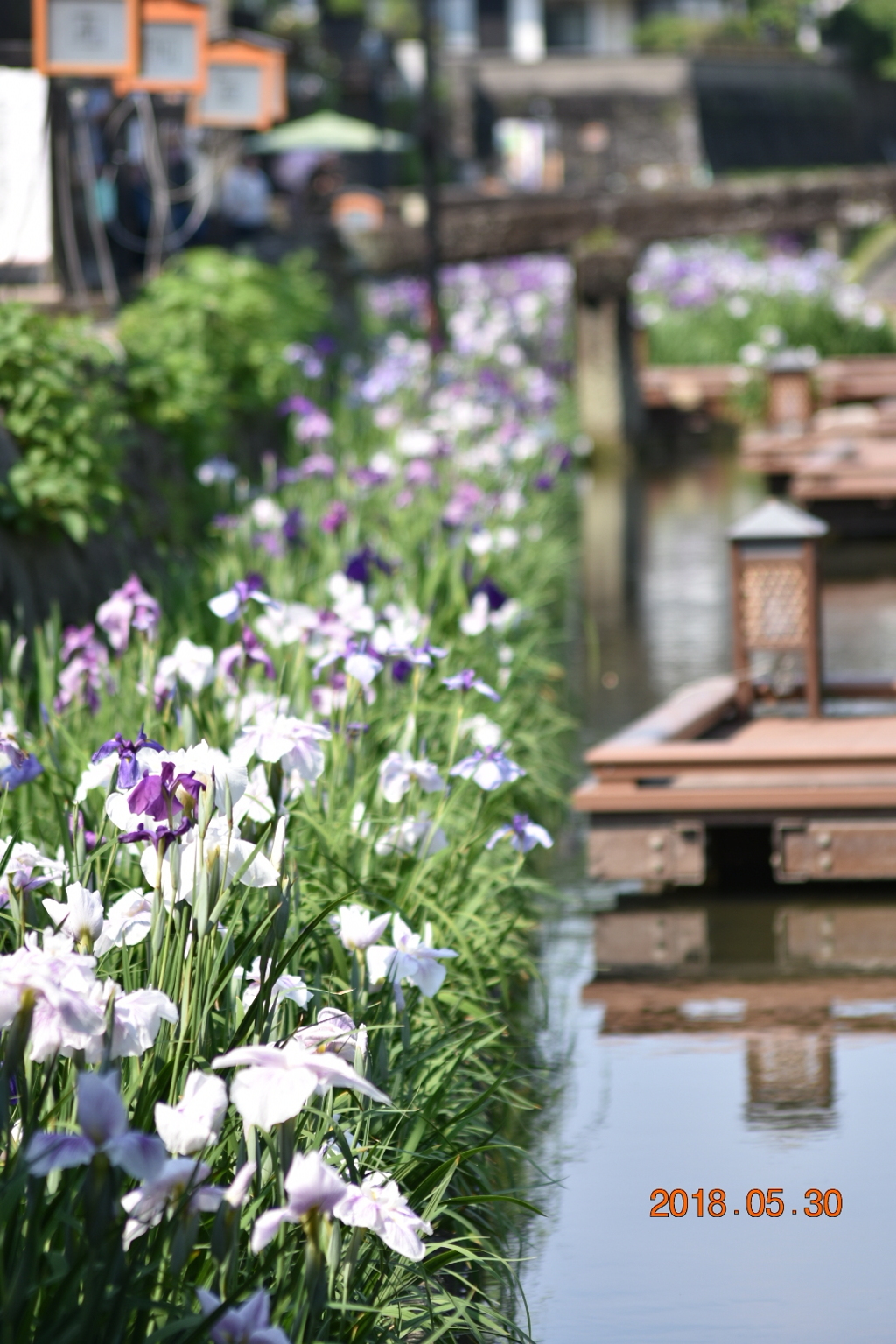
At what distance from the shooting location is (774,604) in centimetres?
729

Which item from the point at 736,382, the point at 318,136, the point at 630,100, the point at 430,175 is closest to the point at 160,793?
the point at 430,175

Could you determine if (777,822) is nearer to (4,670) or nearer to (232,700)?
(232,700)

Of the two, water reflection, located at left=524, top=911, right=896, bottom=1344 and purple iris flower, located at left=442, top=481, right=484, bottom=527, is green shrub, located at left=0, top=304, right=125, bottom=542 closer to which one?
purple iris flower, located at left=442, top=481, right=484, bottom=527

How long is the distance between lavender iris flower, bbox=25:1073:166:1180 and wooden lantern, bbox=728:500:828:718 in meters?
5.23

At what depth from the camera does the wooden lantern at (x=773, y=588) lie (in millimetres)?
7246

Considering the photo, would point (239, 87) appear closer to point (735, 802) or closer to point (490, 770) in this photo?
point (735, 802)

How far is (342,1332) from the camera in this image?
296 cm

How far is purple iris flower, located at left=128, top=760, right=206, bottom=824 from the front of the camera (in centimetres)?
303

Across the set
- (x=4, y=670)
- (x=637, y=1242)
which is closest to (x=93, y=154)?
(x=4, y=670)

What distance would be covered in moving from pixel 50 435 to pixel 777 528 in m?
2.52

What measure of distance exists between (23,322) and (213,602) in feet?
12.5

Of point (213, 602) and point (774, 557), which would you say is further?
point (774, 557)

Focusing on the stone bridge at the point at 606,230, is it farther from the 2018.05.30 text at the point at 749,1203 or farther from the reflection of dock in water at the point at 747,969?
the 2018.05.30 text at the point at 749,1203

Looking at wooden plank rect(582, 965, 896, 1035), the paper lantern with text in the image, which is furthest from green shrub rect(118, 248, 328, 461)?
wooden plank rect(582, 965, 896, 1035)
